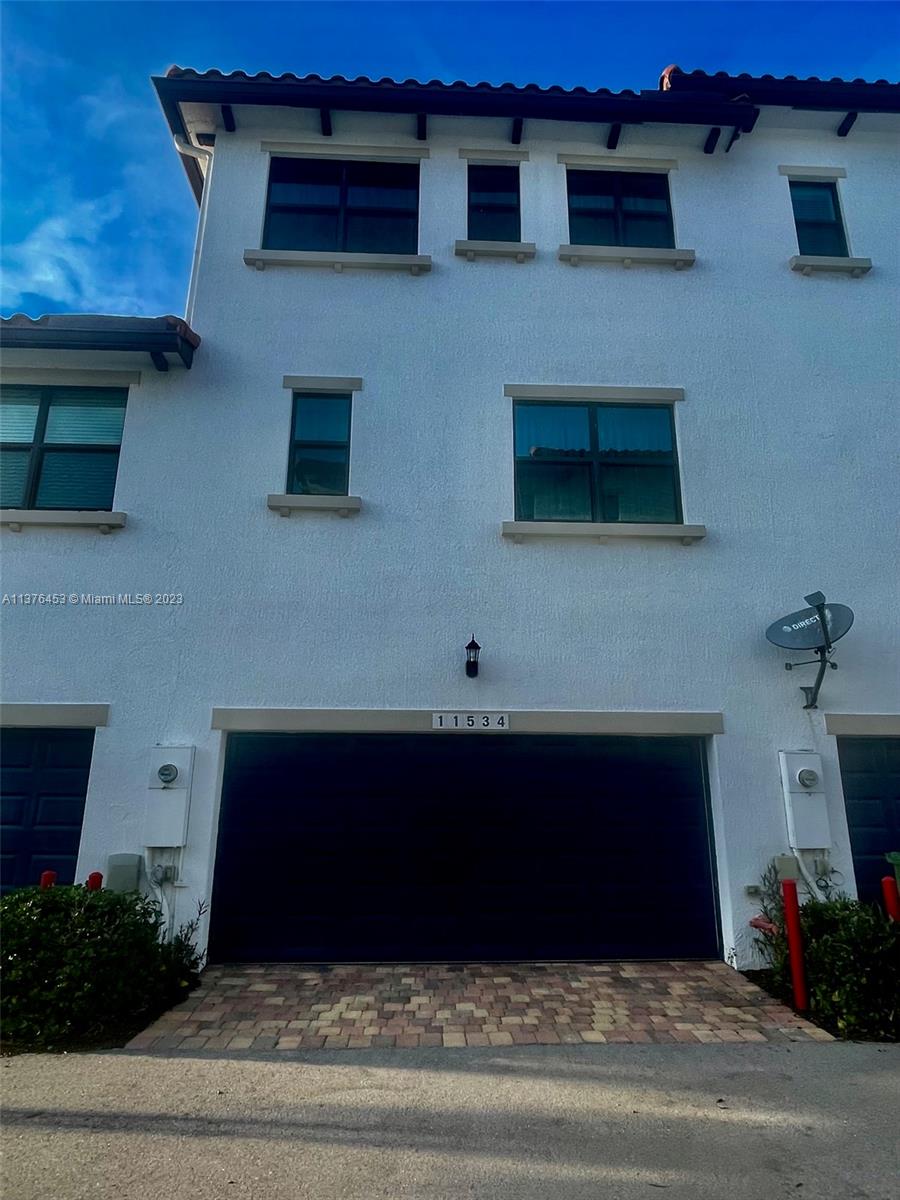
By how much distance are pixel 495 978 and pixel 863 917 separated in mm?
3187

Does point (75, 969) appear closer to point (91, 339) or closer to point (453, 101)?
point (91, 339)

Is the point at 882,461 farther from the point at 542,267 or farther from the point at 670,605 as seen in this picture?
the point at 542,267

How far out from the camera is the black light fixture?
6.94 m

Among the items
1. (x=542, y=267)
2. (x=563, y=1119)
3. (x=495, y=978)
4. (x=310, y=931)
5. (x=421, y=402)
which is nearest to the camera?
(x=563, y=1119)

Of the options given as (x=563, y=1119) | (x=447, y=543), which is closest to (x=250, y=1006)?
(x=563, y=1119)

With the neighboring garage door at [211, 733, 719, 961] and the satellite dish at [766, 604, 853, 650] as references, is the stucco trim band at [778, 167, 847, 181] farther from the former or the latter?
the neighboring garage door at [211, 733, 719, 961]

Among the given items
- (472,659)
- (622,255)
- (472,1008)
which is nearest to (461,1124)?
(472,1008)

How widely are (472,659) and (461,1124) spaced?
13.0 ft

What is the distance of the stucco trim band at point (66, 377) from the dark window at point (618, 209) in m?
5.72

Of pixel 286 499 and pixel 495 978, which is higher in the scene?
pixel 286 499

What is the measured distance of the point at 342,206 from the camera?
28.1 ft

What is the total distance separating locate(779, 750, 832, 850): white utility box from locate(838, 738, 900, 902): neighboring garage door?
1.30 feet

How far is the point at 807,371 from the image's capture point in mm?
8078

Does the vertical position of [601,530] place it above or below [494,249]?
below
